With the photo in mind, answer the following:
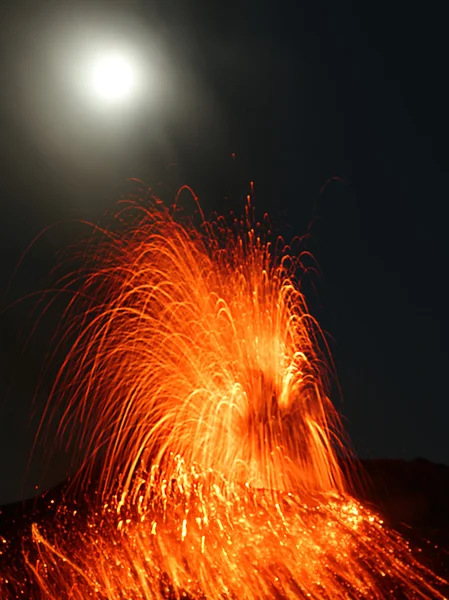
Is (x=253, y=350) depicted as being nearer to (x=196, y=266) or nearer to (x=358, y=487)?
(x=196, y=266)

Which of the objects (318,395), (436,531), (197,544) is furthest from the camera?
(318,395)

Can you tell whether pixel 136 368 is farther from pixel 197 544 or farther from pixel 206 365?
pixel 197 544

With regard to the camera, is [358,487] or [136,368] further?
[136,368]

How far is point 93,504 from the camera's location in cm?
997

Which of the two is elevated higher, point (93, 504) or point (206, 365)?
point (206, 365)

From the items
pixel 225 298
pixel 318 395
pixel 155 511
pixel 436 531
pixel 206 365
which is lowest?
pixel 436 531

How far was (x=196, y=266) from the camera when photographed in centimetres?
1149

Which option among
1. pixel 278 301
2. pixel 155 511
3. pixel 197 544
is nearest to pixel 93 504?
pixel 155 511

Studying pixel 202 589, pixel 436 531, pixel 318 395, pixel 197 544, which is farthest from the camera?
pixel 318 395

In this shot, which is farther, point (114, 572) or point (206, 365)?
point (206, 365)

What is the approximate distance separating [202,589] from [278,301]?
182 inches

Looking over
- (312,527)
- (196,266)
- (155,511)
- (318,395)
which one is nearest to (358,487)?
(318,395)

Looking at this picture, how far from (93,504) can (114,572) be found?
6.57 ft

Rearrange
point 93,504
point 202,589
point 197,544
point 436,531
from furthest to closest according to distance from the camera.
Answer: point 93,504 < point 436,531 < point 197,544 < point 202,589
